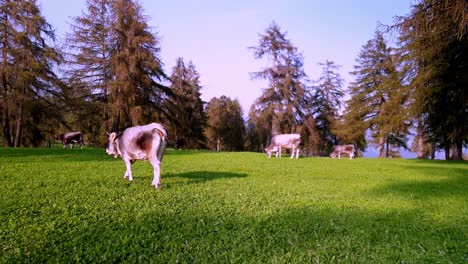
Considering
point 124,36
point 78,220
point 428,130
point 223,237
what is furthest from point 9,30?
point 428,130

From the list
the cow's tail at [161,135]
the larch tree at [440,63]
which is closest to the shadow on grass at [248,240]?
the cow's tail at [161,135]

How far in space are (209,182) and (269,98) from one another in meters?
31.8

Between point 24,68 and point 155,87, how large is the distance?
1193 centimetres

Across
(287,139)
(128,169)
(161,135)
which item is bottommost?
(128,169)

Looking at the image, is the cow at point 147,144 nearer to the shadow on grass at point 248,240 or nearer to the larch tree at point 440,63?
the shadow on grass at point 248,240

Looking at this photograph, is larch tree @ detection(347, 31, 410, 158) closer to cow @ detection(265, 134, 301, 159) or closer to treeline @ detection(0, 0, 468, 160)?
treeline @ detection(0, 0, 468, 160)

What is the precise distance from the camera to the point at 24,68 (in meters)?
28.0

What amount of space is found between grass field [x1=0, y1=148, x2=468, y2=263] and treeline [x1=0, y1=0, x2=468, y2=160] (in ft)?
33.2

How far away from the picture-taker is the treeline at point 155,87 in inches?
917

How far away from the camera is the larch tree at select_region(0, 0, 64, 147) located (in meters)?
27.0

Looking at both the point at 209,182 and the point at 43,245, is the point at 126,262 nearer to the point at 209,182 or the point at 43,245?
the point at 43,245

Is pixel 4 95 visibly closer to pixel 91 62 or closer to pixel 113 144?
pixel 91 62

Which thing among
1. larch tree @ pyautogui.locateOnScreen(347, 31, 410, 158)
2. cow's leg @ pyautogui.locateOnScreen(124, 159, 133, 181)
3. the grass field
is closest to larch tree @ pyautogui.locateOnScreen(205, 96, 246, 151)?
larch tree @ pyautogui.locateOnScreen(347, 31, 410, 158)

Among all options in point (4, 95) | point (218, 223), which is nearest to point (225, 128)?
point (4, 95)
